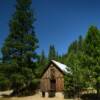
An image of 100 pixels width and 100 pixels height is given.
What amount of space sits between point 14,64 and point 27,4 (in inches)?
502

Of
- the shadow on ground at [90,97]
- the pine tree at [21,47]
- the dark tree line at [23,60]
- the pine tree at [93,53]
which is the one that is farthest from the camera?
the pine tree at [21,47]

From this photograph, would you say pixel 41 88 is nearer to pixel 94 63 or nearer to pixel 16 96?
pixel 16 96

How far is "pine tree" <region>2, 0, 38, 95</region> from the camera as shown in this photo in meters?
44.9

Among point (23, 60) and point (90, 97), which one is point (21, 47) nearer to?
point (23, 60)

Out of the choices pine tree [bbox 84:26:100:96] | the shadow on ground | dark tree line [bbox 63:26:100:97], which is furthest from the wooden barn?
pine tree [bbox 84:26:100:96]

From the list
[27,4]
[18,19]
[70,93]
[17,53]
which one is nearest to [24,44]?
[17,53]

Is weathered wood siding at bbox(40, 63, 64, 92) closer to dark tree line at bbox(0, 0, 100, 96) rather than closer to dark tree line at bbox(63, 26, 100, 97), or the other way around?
dark tree line at bbox(0, 0, 100, 96)

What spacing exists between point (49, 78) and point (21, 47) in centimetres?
824

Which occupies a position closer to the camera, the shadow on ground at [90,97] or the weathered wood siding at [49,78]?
the shadow on ground at [90,97]

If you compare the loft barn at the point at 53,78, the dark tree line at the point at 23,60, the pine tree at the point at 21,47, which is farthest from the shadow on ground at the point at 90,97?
the pine tree at the point at 21,47

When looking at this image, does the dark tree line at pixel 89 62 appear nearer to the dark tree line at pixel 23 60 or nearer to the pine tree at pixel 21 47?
the dark tree line at pixel 23 60

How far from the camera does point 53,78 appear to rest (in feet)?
157

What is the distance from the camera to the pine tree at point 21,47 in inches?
1768

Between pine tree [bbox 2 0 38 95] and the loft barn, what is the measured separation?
3.01 meters
